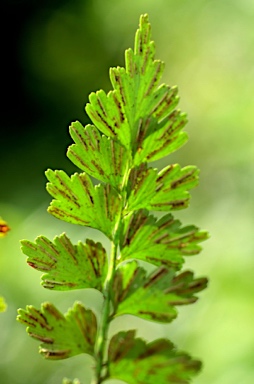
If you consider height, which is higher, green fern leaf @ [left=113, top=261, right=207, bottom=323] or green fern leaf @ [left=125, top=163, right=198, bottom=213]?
green fern leaf @ [left=125, top=163, right=198, bottom=213]

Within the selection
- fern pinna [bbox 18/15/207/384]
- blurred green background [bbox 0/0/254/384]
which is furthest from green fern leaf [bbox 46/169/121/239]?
blurred green background [bbox 0/0/254/384]

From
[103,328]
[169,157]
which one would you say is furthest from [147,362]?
[169,157]

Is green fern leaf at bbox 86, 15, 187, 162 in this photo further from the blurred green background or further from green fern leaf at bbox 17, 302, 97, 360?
the blurred green background

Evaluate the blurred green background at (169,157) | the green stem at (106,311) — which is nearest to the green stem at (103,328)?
the green stem at (106,311)

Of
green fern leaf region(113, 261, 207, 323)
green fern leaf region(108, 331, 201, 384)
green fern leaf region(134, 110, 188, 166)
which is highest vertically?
green fern leaf region(134, 110, 188, 166)

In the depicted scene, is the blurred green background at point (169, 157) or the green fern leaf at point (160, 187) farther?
the blurred green background at point (169, 157)

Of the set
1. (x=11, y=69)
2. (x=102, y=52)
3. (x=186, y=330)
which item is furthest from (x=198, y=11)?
(x=186, y=330)

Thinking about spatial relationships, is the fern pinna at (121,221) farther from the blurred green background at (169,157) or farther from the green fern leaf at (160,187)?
the blurred green background at (169,157)
